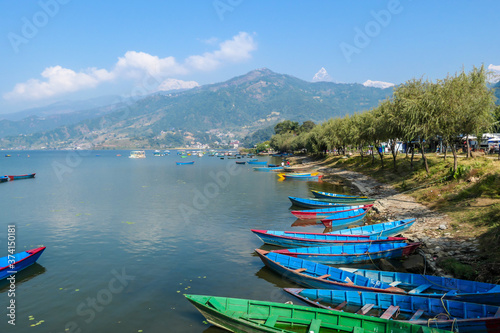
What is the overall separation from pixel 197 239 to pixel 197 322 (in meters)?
14.0

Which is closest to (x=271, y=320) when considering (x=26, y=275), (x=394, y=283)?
(x=394, y=283)

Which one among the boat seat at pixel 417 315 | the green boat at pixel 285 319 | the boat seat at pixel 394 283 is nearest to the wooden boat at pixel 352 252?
the boat seat at pixel 394 283

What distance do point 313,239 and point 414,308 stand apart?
9854 mm

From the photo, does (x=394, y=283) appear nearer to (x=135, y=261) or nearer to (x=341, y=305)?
(x=341, y=305)

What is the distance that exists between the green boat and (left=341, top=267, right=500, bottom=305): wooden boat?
3674 mm

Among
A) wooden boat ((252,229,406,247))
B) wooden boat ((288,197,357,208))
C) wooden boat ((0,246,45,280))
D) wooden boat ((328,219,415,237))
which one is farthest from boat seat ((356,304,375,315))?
wooden boat ((288,197,357,208))

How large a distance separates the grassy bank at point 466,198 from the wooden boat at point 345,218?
6.70m

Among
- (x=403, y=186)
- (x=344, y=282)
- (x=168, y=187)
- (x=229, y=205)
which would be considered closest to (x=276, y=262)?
(x=344, y=282)

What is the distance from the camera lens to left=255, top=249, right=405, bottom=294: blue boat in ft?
52.3

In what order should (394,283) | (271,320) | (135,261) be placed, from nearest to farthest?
(271,320), (394,283), (135,261)

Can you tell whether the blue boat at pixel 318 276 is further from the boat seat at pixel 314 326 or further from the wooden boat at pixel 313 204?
the wooden boat at pixel 313 204

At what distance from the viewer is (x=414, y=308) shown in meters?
14.2

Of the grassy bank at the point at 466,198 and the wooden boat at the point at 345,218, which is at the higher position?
the grassy bank at the point at 466,198

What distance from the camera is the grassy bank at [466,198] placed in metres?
17.7
